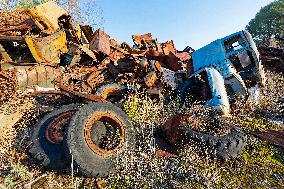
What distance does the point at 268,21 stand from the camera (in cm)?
2688

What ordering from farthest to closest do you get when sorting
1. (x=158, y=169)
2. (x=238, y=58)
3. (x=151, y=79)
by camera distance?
(x=238, y=58), (x=151, y=79), (x=158, y=169)

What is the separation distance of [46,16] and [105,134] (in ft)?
14.1

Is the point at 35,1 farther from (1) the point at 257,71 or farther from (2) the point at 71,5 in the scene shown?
(1) the point at 257,71

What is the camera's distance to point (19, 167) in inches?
170

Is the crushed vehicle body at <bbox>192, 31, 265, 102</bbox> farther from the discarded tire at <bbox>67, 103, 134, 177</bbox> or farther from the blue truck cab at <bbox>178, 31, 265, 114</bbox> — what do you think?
the discarded tire at <bbox>67, 103, 134, 177</bbox>

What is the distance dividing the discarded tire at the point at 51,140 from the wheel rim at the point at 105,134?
0.40 m

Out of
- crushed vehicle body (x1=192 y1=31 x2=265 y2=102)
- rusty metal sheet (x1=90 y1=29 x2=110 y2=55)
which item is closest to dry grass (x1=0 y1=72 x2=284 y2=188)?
crushed vehicle body (x1=192 y1=31 x2=265 y2=102)

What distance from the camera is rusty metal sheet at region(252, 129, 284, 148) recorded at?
18.5ft

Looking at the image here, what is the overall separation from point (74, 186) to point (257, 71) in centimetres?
568

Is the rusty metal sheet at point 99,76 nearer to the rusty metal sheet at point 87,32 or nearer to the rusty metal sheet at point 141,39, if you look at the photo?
the rusty metal sheet at point 87,32

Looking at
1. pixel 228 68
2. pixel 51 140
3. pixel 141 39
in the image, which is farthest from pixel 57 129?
pixel 141 39

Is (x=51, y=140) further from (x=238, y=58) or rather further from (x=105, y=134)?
(x=238, y=58)

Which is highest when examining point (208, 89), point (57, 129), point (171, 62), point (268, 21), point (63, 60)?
point (268, 21)

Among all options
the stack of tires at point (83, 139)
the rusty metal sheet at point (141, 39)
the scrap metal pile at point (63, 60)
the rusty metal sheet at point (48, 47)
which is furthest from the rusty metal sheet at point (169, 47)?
the stack of tires at point (83, 139)
